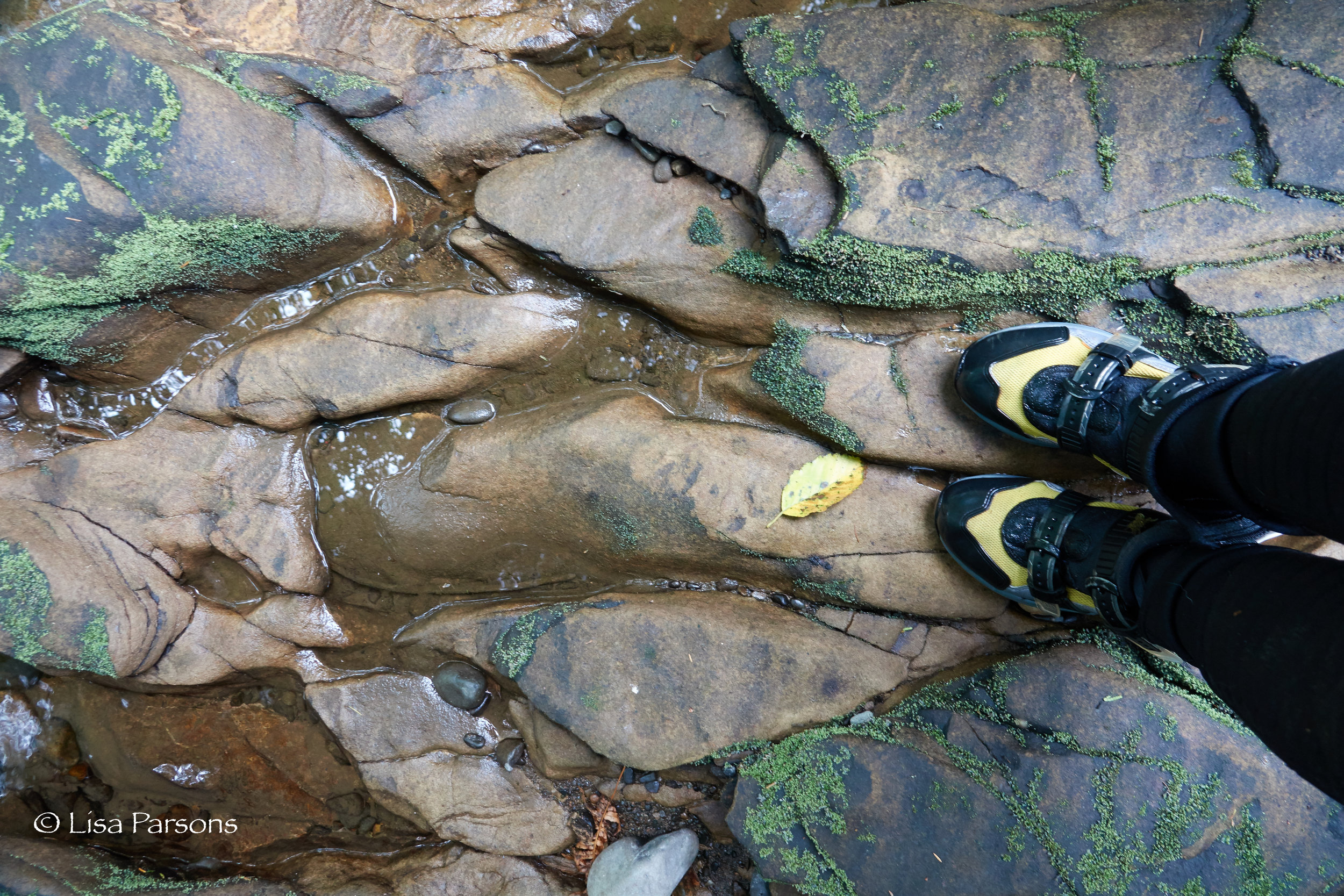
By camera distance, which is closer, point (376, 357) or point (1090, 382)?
point (1090, 382)

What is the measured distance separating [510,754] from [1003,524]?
222 cm

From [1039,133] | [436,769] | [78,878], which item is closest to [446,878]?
[436,769]

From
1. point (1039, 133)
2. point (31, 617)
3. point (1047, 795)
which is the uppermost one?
point (1039, 133)

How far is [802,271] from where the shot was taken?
280 centimetres

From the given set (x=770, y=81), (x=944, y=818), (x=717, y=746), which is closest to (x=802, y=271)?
(x=770, y=81)

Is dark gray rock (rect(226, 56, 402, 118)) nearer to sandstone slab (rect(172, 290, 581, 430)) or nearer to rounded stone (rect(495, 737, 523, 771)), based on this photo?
sandstone slab (rect(172, 290, 581, 430))

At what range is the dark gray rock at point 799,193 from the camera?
273cm

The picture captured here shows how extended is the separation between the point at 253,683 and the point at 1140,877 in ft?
11.8

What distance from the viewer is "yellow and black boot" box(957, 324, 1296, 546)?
2176 millimetres

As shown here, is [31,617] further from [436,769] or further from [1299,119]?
[1299,119]

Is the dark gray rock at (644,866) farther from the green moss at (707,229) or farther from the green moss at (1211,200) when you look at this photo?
the green moss at (1211,200)

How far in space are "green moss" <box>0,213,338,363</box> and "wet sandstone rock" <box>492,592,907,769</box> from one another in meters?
1.91

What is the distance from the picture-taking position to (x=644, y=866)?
2887mm

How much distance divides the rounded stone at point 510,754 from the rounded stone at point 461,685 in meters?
0.19
